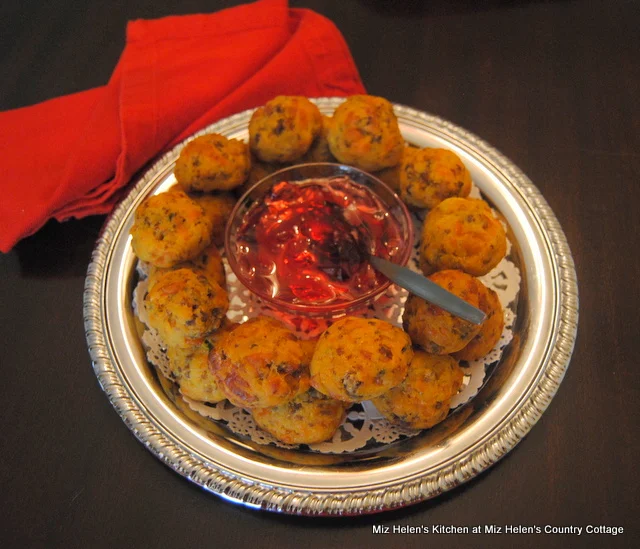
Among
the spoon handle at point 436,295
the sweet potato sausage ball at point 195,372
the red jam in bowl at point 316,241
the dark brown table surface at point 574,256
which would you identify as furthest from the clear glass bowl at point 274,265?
the dark brown table surface at point 574,256

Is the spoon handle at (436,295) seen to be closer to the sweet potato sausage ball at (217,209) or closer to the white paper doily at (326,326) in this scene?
the white paper doily at (326,326)

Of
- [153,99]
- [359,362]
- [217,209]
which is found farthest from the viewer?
[153,99]

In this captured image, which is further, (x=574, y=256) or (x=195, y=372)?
(x=574, y=256)

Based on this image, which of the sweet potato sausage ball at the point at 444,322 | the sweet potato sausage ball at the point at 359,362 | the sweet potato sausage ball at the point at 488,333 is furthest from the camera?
the sweet potato sausage ball at the point at 488,333

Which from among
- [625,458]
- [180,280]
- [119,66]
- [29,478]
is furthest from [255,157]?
[625,458]

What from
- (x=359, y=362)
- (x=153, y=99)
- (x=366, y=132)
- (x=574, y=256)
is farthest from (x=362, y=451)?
(x=153, y=99)

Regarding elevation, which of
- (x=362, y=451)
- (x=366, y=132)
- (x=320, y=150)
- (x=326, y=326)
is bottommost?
(x=362, y=451)

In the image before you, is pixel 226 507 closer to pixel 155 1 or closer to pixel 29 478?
pixel 29 478

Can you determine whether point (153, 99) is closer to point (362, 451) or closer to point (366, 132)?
point (366, 132)
